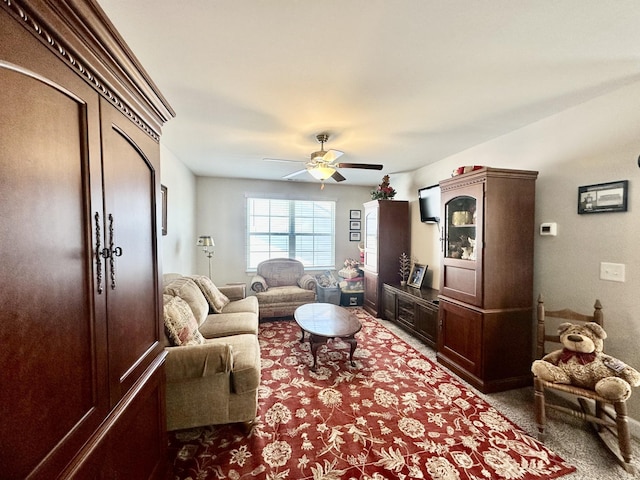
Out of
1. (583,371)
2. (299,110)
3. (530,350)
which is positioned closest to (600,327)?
(583,371)

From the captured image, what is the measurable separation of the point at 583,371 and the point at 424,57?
2300 millimetres

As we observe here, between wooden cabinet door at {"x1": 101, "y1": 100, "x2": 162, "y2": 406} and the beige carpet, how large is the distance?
2.43m

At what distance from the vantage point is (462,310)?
262cm

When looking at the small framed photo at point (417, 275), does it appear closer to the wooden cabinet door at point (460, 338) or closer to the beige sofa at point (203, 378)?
the wooden cabinet door at point (460, 338)

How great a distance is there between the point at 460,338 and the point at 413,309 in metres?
0.99

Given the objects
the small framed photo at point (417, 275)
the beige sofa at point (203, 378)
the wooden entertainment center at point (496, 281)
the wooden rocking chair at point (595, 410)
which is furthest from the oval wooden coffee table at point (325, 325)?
the wooden rocking chair at point (595, 410)

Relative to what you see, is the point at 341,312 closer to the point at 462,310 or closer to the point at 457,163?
the point at 462,310

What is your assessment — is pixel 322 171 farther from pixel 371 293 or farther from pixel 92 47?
pixel 371 293

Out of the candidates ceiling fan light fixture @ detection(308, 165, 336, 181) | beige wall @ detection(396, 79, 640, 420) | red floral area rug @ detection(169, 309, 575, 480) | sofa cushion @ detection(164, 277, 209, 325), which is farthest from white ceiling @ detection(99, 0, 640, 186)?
red floral area rug @ detection(169, 309, 575, 480)

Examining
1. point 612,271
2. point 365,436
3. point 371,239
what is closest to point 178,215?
point 371,239

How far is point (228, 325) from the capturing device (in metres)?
2.82

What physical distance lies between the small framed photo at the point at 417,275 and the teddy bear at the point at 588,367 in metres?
2.03

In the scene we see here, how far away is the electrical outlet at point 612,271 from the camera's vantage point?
1.98 m

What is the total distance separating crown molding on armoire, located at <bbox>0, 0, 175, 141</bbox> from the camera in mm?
640
